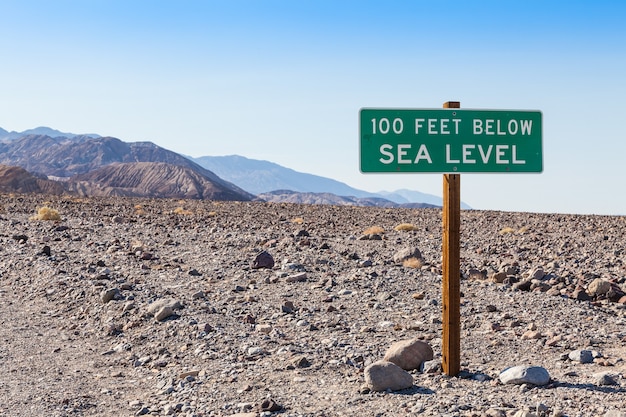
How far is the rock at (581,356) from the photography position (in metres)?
7.97

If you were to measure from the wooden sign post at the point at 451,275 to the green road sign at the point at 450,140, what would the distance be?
0.20 metres

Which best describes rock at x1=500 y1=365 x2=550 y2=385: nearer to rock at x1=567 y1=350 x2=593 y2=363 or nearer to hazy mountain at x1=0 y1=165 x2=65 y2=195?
rock at x1=567 y1=350 x2=593 y2=363

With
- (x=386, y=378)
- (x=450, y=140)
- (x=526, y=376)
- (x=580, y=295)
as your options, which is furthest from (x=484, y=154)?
(x=580, y=295)

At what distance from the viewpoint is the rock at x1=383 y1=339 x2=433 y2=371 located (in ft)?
25.4

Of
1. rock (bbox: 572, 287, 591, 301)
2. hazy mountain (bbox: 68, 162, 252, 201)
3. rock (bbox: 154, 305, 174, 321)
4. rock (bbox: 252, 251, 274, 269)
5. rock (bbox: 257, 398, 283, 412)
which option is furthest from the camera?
hazy mountain (bbox: 68, 162, 252, 201)

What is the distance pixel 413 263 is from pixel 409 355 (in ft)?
23.9

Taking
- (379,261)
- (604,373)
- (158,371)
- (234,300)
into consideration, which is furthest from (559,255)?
(158,371)

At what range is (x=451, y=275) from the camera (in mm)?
7418

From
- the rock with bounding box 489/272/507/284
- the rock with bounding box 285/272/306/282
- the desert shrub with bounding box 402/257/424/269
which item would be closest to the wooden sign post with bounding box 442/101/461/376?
the rock with bounding box 285/272/306/282

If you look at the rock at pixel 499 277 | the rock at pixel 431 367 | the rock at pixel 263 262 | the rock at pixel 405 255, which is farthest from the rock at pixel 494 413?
the rock at pixel 405 255

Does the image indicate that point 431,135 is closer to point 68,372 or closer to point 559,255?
point 68,372

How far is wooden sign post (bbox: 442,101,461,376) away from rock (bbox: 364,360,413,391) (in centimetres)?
59

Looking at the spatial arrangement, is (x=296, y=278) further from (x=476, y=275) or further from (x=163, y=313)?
(x=476, y=275)

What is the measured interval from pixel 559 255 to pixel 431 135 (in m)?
11.8
